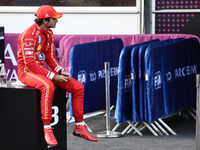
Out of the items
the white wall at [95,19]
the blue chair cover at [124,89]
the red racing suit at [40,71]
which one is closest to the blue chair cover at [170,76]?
the blue chair cover at [124,89]

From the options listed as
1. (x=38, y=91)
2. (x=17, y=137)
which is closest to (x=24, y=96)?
(x=38, y=91)

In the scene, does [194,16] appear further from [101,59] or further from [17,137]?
[17,137]

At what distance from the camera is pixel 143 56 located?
6578mm

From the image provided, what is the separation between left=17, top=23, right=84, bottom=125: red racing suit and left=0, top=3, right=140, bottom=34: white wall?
19.5 ft

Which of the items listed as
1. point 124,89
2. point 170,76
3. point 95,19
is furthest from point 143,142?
point 95,19

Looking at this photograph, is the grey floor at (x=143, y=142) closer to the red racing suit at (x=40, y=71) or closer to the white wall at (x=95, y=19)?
the red racing suit at (x=40, y=71)

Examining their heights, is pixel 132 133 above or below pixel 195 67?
below

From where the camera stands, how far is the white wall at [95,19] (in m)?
11.3

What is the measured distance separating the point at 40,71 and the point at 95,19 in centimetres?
630

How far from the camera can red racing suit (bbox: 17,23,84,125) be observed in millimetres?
4957

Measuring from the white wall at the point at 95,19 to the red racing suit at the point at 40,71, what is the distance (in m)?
5.93

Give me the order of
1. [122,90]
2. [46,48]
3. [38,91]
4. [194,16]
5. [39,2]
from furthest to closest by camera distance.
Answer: [39,2]
[194,16]
[122,90]
[46,48]
[38,91]

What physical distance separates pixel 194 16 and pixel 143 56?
471 cm

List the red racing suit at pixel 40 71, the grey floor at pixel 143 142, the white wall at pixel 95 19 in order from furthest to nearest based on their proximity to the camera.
Answer: the white wall at pixel 95 19
the grey floor at pixel 143 142
the red racing suit at pixel 40 71
